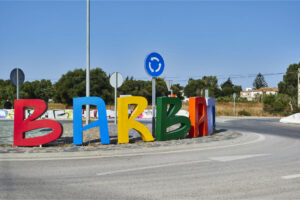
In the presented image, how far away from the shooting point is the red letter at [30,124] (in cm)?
932

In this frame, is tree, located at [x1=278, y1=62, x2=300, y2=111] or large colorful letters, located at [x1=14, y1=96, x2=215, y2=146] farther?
tree, located at [x1=278, y1=62, x2=300, y2=111]

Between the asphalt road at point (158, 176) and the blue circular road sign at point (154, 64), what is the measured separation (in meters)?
3.32

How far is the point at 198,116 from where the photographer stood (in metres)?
12.5

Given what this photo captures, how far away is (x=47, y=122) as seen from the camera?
944 centimetres

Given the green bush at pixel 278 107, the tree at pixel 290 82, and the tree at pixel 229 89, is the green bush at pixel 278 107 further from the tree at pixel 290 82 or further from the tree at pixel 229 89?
the tree at pixel 229 89

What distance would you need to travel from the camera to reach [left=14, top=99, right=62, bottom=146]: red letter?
30.6ft

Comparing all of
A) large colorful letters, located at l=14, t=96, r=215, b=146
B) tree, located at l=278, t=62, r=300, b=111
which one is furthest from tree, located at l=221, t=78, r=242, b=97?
large colorful letters, located at l=14, t=96, r=215, b=146

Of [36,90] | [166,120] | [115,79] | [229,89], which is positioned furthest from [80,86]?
[229,89]

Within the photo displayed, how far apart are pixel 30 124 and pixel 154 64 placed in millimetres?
A: 4459

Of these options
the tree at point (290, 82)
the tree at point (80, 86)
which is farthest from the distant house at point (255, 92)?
the tree at point (80, 86)

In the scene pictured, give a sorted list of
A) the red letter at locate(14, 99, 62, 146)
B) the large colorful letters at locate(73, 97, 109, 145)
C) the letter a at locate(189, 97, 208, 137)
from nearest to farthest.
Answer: the red letter at locate(14, 99, 62, 146) < the large colorful letters at locate(73, 97, 109, 145) < the letter a at locate(189, 97, 208, 137)

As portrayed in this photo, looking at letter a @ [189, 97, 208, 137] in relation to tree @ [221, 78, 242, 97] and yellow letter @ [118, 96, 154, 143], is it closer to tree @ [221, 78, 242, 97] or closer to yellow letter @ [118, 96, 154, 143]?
yellow letter @ [118, 96, 154, 143]

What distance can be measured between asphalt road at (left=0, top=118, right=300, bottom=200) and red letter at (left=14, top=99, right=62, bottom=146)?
1442 millimetres

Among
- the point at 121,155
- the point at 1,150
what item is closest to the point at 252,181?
the point at 121,155
